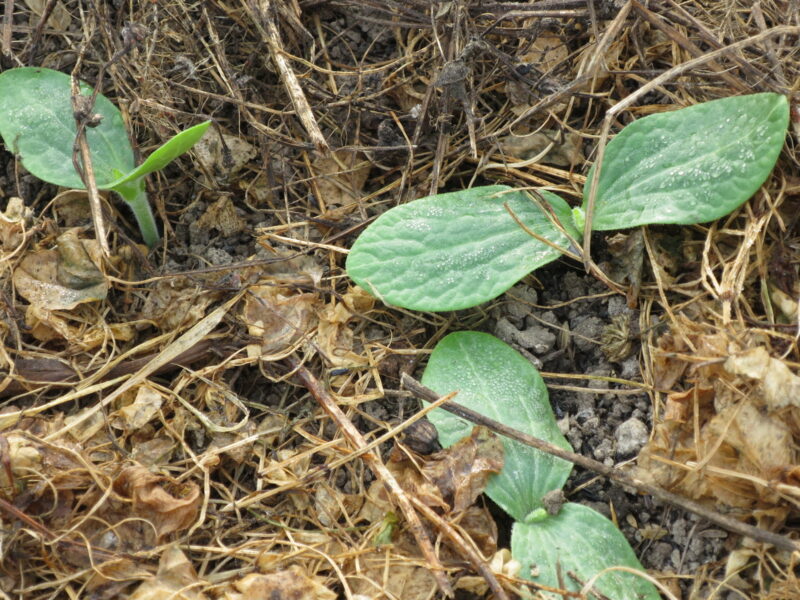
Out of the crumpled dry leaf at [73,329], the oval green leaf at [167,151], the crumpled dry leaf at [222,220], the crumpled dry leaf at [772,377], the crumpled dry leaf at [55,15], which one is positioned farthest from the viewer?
the crumpled dry leaf at [55,15]

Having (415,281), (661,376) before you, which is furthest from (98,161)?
(661,376)

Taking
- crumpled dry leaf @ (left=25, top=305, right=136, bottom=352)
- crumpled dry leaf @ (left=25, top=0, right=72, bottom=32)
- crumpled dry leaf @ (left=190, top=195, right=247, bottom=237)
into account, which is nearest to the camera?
crumpled dry leaf @ (left=25, top=305, right=136, bottom=352)

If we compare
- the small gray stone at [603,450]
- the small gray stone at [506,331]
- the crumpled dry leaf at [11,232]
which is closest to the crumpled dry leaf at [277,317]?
the small gray stone at [506,331]

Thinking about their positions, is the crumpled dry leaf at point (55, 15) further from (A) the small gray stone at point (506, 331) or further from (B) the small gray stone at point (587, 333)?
(B) the small gray stone at point (587, 333)

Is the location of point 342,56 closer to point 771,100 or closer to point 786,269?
point 771,100

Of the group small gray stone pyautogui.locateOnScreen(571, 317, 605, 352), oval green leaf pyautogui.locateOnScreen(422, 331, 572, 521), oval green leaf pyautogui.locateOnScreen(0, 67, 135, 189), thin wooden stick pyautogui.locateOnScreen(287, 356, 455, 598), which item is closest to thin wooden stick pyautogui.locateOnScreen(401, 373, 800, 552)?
oval green leaf pyautogui.locateOnScreen(422, 331, 572, 521)

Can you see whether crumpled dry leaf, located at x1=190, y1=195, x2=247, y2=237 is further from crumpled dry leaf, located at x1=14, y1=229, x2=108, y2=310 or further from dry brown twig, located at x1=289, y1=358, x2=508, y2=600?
dry brown twig, located at x1=289, y1=358, x2=508, y2=600
